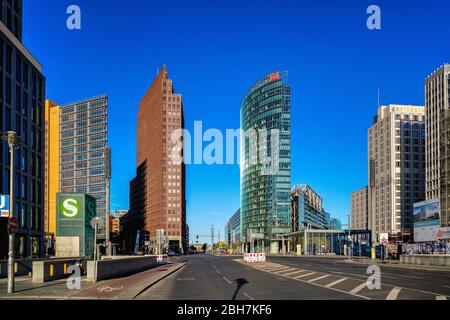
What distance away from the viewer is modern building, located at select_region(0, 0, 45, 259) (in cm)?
6284

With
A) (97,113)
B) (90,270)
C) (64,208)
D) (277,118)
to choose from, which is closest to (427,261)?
(90,270)

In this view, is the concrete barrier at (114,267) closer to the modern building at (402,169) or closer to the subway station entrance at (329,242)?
the subway station entrance at (329,242)

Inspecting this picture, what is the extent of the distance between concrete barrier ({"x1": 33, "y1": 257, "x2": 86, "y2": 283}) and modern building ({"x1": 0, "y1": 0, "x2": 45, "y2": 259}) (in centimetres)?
3092

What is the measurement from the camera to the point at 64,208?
8225 centimetres

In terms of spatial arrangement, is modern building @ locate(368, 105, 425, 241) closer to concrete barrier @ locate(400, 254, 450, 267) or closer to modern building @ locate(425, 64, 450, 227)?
modern building @ locate(425, 64, 450, 227)

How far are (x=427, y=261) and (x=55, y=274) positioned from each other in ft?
142

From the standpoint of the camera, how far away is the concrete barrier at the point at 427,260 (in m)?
53.2

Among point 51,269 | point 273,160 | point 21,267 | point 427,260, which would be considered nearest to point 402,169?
point 273,160

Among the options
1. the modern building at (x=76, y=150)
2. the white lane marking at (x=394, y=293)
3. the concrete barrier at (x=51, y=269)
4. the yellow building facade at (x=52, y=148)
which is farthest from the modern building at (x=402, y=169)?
the white lane marking at (x=394, y=293)

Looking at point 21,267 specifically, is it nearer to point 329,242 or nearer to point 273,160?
point 329,242

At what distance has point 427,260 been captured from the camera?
57719 mm

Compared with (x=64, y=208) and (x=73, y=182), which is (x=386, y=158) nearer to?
(x=73, y=182)

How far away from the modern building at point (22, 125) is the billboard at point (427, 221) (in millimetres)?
76327

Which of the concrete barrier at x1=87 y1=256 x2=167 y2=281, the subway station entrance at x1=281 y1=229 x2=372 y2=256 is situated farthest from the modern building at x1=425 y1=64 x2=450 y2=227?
the concrete barrier at x1=87 y1=256 x2=167 y2=281
